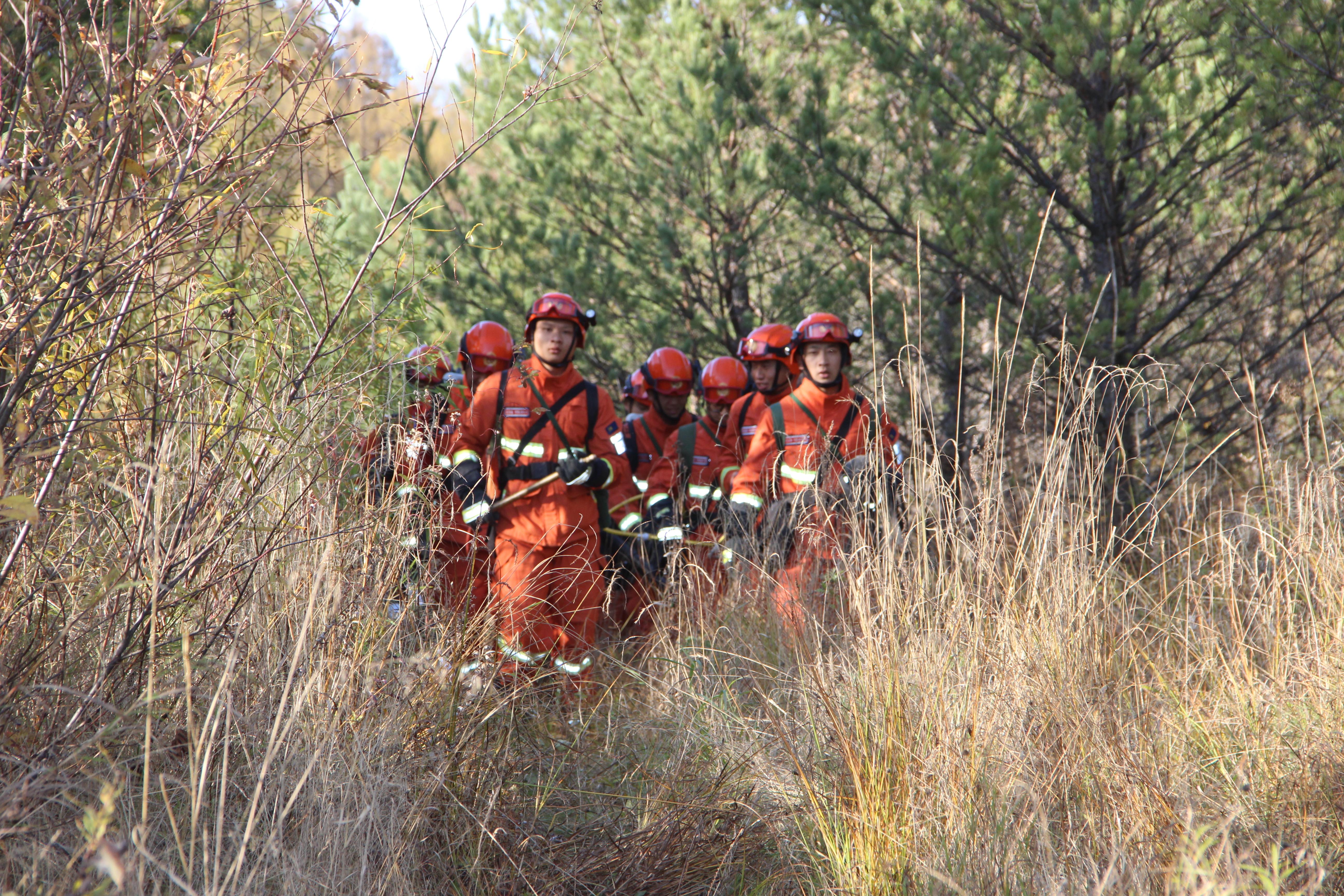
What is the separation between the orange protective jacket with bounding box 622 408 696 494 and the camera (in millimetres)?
6789

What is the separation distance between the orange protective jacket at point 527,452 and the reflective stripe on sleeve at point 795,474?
896 millimetres

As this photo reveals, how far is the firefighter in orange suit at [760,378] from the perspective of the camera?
6.58 m

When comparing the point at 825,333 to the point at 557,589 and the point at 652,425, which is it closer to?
the point at 652,425

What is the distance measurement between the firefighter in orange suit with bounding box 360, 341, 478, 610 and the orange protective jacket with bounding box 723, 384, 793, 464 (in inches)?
99.4

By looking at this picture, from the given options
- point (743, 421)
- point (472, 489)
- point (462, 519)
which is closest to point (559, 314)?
point (472, 489)

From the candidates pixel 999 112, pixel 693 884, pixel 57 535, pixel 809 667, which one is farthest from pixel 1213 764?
pixel 999 112

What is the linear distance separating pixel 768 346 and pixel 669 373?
67 cm

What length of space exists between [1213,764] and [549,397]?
3.54 meters

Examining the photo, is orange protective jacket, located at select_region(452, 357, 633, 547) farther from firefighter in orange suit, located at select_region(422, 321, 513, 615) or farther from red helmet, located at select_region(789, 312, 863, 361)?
red helmet, located at select_region(789, 312, 863, 361)

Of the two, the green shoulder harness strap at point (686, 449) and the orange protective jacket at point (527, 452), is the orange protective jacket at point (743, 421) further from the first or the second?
the orange protective jacket at point (527, 452)

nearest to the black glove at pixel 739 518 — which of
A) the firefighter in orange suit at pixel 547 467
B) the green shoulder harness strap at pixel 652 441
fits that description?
the firefighter in orange suit at pixel 547 467

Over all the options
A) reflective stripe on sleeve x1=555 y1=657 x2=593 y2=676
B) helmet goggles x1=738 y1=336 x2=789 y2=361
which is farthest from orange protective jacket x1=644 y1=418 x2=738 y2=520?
reflective stripe on sleeve x1=555 y1=657 x2=593 y2=676

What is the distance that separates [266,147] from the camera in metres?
2.65

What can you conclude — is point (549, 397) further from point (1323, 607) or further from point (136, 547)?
point (1323, 607)
